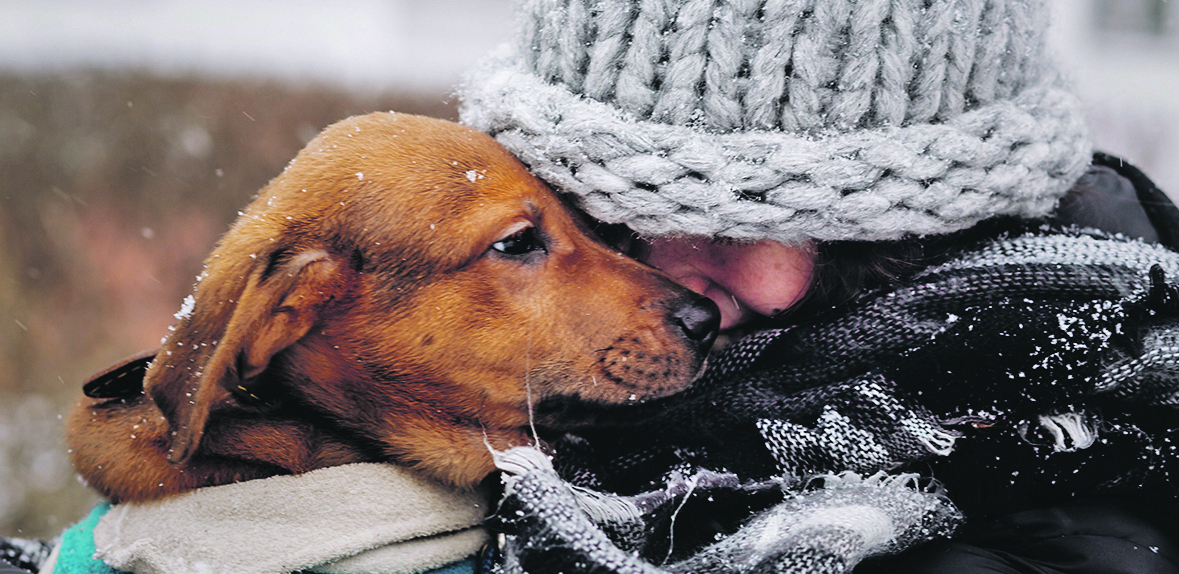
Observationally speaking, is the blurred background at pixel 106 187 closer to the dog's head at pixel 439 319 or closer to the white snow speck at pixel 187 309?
the dog's head at pixel 439 319

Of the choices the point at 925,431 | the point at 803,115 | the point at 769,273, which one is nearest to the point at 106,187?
the point at 769,273

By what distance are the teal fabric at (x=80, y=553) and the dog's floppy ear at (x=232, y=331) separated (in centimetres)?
37

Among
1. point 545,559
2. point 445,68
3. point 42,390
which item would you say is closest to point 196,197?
point 42,390

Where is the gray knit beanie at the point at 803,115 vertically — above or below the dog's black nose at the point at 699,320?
above

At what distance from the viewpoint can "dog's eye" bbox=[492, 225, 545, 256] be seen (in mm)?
2004

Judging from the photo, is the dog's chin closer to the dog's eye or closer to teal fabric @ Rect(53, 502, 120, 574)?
the dog's eye

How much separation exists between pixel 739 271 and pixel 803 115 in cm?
48

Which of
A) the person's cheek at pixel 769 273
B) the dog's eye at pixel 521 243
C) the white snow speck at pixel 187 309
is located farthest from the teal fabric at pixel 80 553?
the person's cheek at pixel 769 273

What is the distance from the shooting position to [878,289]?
1896 millimetres

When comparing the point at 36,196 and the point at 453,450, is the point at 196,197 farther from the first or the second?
the point at 453,450

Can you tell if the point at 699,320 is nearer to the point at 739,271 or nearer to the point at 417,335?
the point at 739,271

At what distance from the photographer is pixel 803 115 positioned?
1.67 meters

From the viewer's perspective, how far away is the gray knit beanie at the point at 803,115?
1646 millimetres

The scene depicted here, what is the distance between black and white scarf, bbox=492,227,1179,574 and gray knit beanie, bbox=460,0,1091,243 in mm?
219
